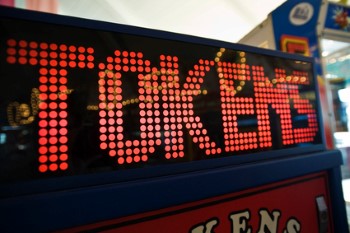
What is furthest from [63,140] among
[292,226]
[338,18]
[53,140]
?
[338,18]

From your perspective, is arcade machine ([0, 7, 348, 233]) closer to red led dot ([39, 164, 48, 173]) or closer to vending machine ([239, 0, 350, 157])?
red led dot ([39, 164, 48, 173])

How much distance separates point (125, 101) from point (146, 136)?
0.29ft

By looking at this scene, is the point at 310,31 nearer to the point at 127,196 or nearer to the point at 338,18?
the point at 338,18

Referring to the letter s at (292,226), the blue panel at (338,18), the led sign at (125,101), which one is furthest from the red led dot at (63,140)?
the blue panel at (338,18)

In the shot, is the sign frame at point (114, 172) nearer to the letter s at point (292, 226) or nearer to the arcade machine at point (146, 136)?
the arcade machine at point (146, 136)

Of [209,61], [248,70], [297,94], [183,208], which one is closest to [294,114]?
[297,94]

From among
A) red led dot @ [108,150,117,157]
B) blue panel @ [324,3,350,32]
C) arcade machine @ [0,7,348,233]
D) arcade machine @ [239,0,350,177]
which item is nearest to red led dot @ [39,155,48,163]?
arcade machine @ [0,7,348,233]

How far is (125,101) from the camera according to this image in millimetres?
484

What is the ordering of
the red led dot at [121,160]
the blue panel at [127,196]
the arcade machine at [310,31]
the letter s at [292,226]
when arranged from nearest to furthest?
the blue panel at [127,196] < the red led dot at [121,160] < the letter s at [292,226] < the arcade machine at [310,31]

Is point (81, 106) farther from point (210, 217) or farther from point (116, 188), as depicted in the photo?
point (210, 217)

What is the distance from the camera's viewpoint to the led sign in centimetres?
40

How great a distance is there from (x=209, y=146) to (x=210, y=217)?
6.7 inches

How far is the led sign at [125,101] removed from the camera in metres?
0.40

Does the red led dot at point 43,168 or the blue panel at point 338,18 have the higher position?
the blue panel at point 338,18
